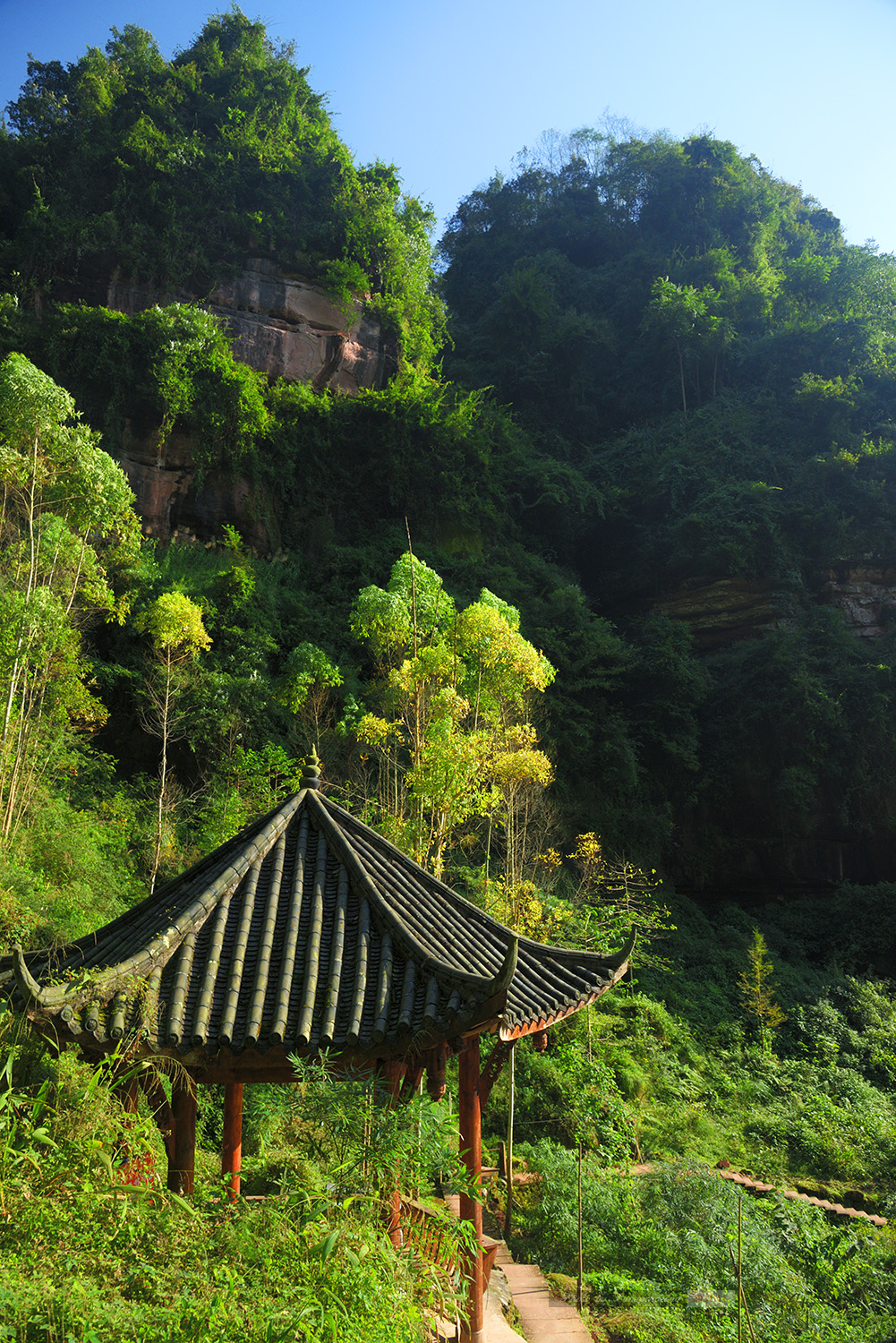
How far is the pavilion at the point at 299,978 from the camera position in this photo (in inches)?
134

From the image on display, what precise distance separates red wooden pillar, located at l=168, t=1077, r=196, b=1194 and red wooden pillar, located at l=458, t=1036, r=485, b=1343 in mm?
1384

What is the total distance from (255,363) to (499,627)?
13335 millimetres

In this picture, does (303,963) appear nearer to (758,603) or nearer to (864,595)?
(758,603)

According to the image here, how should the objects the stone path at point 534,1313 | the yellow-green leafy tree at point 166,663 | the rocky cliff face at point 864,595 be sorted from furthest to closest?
the rocky cliff face at point 864,595 < the yellow-green leafy tree at point 166,663 < the stone path at point 534,1313

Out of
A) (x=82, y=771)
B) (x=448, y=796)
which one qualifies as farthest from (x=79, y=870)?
(x=448, y=796)

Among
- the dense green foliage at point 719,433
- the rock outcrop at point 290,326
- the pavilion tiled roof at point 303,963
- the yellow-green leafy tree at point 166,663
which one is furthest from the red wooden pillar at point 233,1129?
the rock outcrop at point 290,326

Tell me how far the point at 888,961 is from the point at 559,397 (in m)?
20.5

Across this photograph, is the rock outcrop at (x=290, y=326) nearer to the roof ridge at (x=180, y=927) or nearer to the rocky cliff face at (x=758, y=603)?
the rocky cliff face at (x=758, y=603)

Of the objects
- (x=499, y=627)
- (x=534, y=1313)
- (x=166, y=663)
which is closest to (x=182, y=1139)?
(x=534, y=1313)

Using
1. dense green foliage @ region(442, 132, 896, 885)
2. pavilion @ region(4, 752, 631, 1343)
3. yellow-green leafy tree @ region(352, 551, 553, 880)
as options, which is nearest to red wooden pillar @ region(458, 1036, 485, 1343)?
pavilion @ region(4, 752, 631, 1343)

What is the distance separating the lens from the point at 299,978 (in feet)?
12.6

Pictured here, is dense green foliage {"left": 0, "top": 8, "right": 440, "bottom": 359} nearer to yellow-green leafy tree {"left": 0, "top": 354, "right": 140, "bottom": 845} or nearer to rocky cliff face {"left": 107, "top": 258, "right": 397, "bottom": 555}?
rocky cliff face {"left": 107, "top": 258, "right": 397, "bottom": 555}

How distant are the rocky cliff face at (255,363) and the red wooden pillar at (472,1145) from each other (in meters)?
15.5

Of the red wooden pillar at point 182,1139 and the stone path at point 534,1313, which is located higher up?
the red wooden pillar at point 182,1139
